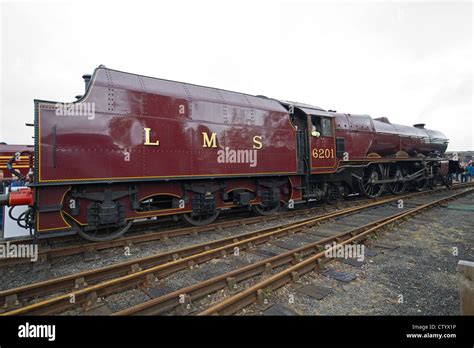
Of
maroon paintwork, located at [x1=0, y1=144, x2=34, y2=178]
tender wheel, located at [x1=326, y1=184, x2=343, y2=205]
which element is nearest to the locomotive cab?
tender wheel, located at [x1=326, y1=184, x2=343, y2=205]

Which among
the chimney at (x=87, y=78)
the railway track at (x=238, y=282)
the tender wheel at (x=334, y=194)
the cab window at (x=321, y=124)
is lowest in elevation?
the railway track at (x=238, y=282)

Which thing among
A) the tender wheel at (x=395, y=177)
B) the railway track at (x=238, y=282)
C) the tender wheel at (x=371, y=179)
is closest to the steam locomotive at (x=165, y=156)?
the tender wheel at (x=371, y=179)

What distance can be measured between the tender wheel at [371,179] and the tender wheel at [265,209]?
16.1ft

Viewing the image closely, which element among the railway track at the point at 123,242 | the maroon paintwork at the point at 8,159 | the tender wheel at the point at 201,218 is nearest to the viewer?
the railway track at the point at 123,242

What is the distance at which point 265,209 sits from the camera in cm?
972

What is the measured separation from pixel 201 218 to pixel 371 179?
28.1 feet

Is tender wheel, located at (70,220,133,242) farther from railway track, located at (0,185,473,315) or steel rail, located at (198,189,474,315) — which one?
steel rail, located at (198,189,474,315)

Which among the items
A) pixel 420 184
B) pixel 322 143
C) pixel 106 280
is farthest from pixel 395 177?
pixel 106 280

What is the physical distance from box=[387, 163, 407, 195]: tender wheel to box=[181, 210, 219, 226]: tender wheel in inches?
404

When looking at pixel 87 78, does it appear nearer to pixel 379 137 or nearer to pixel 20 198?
pixel 20 198

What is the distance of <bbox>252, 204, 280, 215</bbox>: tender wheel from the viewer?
895 centimetres

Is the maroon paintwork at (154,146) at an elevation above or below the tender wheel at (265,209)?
above

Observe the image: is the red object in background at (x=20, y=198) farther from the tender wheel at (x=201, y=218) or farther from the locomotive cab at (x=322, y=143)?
the locomotive cab at (x=322, y=143)

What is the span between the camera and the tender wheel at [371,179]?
1241 cm
